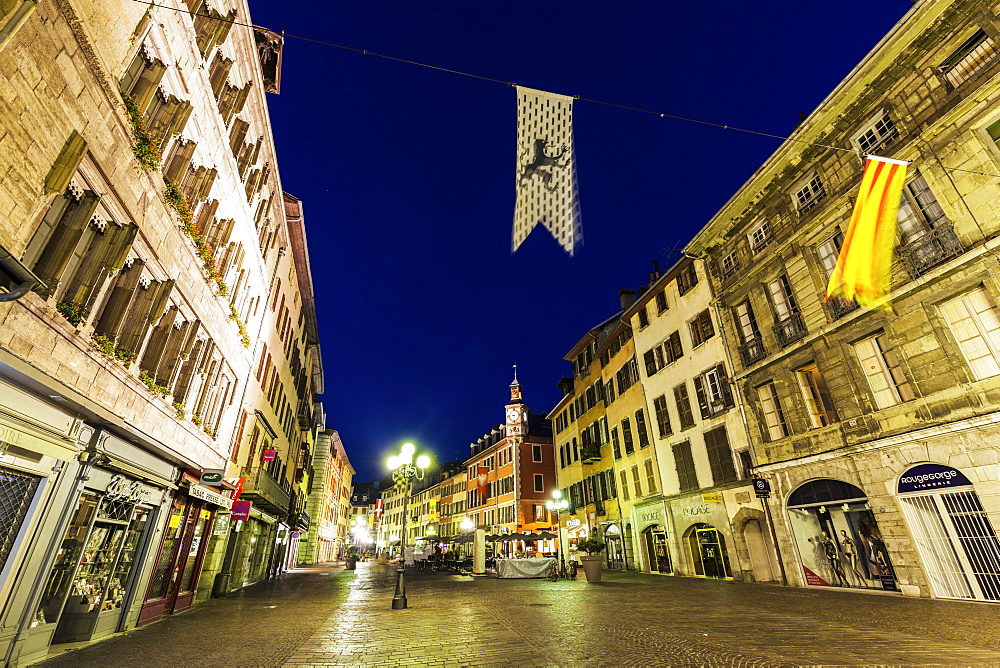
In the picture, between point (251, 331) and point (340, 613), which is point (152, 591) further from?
point (251, 331)

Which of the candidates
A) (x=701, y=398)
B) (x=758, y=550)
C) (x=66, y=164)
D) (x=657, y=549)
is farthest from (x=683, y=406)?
(x=66, y=164)

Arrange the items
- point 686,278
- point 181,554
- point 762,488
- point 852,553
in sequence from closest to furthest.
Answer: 1. point 181,554
2. point 852,553
3. point 762,488
4. point 686,278

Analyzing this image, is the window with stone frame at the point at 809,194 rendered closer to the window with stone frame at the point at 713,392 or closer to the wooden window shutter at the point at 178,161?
the window with stone frame at the point at 713,392

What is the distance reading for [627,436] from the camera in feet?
89.9

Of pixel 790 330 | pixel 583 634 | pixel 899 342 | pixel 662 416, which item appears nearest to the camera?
pixel 583 634

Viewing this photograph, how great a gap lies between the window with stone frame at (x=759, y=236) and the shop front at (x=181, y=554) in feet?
69.6

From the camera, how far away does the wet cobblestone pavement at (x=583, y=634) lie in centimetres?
629

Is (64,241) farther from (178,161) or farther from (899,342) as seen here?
(899,342)

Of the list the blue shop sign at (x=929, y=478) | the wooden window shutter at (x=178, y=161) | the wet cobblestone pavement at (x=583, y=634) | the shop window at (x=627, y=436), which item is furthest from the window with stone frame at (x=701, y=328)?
the wooden window shutter at (x=178, y=161)

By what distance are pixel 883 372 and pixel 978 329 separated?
8.21 ft

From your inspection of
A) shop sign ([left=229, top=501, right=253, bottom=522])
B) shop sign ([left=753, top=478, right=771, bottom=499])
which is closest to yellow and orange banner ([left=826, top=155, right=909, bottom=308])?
shop sign ([left=753, top=478, right=771, bottom=499])

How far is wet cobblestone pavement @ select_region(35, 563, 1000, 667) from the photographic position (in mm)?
6293

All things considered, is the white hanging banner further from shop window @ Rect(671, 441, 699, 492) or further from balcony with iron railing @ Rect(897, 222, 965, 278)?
shop window @ Rect(671, 441, 699, 492)

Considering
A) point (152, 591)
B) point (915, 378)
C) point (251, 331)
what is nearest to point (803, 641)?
point (915, 378)
